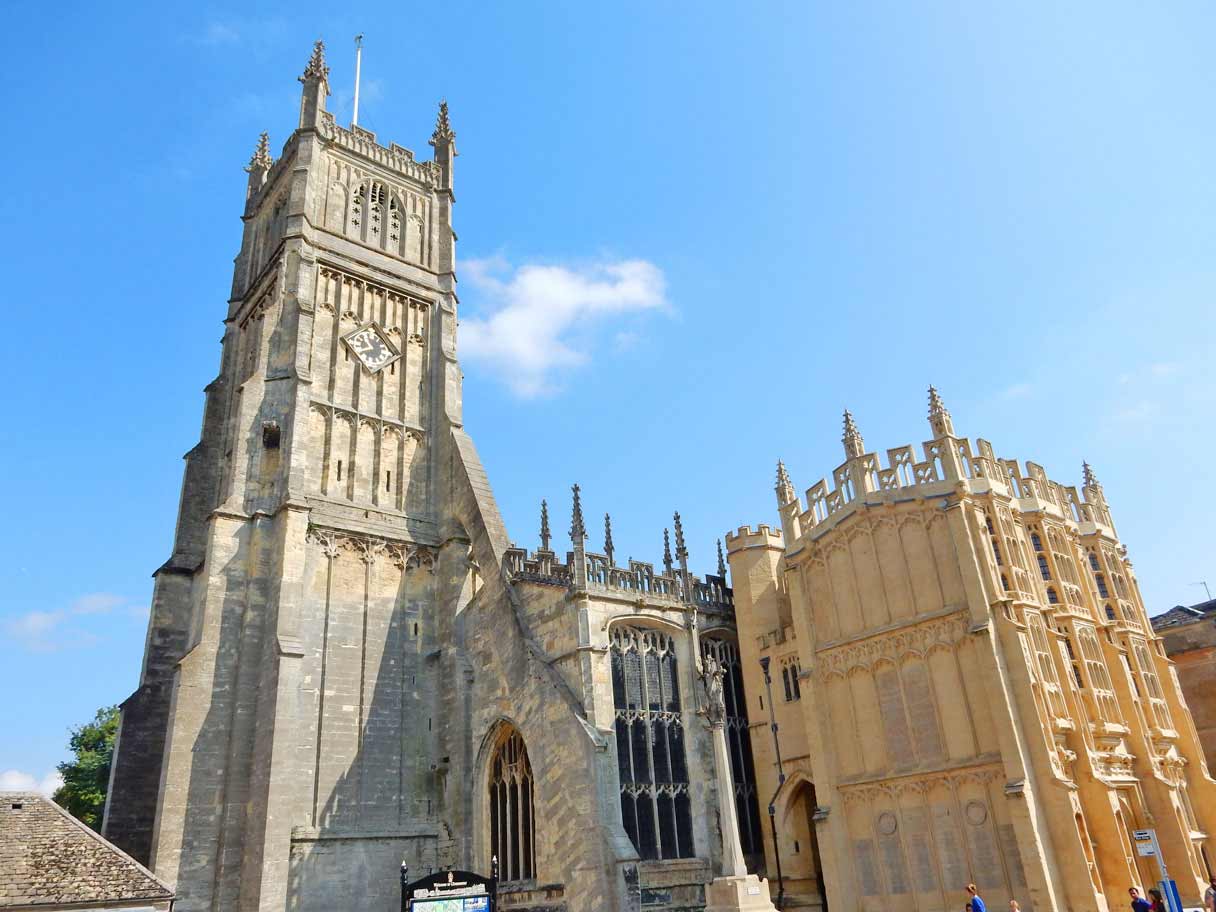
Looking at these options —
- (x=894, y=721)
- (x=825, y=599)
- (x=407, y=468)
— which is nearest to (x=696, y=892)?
(x=894, y=721)

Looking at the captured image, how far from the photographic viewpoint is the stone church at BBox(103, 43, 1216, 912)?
819 inches

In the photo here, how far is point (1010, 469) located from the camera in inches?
957

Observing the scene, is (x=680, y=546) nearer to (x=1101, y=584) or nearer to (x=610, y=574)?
(x=610, y=574)

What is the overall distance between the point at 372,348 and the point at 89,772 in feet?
A: 84.9

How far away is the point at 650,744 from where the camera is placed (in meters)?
24.9

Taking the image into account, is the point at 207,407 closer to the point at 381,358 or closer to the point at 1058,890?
the point at 381,358

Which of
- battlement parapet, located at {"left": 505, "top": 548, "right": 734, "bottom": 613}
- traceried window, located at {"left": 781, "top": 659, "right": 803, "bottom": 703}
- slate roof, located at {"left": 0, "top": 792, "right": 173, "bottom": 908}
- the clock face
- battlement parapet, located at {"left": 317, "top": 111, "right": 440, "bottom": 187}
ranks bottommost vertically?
slate roof, located at {"left": 0, "top": 792, "right": 173, "bottom": 908}

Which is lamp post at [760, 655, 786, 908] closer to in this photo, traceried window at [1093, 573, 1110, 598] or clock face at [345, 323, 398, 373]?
traceried window at [1093, 573, 1110, 598]

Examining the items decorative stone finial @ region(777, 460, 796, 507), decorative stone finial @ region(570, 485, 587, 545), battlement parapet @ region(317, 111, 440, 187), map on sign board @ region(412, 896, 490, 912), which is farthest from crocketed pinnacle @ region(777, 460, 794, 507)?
battlement parapet @ region(317, 111, 440, 187)

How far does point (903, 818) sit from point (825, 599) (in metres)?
5.91

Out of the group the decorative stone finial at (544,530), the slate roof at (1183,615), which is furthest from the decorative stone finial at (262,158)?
the slate roof at (1183,615)

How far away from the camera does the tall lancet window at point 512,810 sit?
2417 centimetres

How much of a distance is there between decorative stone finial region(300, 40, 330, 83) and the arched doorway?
3203 centimetres

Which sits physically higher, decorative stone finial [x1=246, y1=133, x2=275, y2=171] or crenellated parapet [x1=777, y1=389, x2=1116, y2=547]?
decorative stone finial [x1=246, y1=133, x2=275, y2=171]
